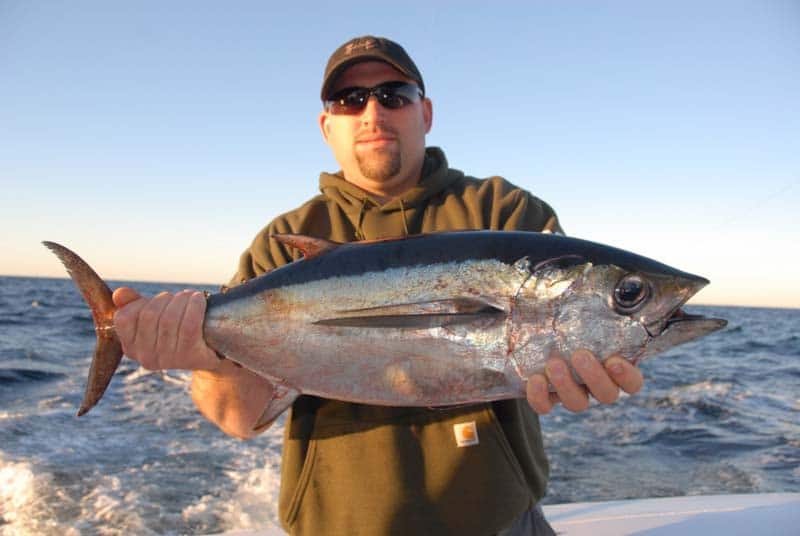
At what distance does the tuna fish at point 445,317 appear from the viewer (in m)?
2.35

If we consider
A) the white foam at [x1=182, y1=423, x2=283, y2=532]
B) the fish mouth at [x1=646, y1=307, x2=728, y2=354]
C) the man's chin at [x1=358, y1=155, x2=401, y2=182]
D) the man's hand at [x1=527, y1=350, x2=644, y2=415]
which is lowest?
the white foam at [x1=182, y1=423, x2=283, y2=532]

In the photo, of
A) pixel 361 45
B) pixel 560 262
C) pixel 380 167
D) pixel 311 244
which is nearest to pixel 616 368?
pixel 560 262

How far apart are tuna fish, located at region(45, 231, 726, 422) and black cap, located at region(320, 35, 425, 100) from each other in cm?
128

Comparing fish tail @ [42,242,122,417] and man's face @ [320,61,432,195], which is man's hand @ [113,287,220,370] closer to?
fish tail @ [42,242,122,417]

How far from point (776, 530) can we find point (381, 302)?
4.03 m

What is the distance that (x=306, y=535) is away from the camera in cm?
278

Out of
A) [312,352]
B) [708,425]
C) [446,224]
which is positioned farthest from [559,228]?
[708,425]

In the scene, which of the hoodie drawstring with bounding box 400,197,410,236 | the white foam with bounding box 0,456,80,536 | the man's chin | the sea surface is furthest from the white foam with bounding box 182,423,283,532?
the man's chin

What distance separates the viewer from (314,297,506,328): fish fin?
2.40 m

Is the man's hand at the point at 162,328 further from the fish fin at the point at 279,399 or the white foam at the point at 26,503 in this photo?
the white foam at the point at 26,503

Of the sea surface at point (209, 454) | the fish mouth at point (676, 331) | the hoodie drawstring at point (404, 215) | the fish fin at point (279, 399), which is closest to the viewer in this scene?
the fish mouth at point (676, 331)

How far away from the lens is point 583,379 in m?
2.32

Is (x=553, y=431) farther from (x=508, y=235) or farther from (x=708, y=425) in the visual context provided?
(x=508, y=235)

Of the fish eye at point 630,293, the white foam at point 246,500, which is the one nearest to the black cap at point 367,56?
the fish eye at point 630,293
